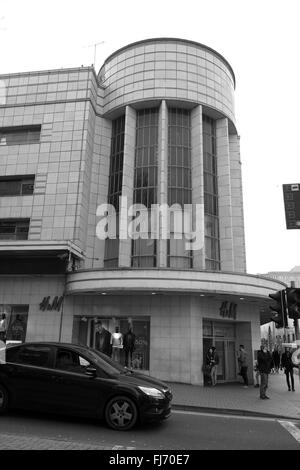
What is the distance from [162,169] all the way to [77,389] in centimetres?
1791

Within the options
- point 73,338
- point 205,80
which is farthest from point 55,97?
point 73,338

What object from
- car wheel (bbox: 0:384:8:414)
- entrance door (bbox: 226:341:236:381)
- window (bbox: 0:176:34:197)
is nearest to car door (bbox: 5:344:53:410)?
car wheel (bbox: 0:384:8:414)

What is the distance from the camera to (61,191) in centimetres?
2203

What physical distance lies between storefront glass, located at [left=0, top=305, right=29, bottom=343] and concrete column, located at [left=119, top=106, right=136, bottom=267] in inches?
238

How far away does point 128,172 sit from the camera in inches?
952

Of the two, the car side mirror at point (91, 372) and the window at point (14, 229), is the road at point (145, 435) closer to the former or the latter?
the car side mirror at point (91, 372)

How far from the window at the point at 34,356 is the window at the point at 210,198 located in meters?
16.4

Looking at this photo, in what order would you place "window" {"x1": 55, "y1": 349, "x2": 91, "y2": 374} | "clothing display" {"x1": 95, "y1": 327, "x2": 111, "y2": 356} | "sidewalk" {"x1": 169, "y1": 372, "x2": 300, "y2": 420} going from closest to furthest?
"window" {"x1": 55, "y1": 349, "x2": 91, "y2": 374} < "sidewalk" {"x1": 169, "y1": 372, "x2": 300, "y2": 420} < "clothing display" {"x1": 95, "y1": 327, "x2": 111, "y2": 356}

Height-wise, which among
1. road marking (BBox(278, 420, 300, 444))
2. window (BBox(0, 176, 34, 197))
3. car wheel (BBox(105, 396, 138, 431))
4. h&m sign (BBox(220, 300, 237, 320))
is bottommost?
road marking (BBox(278, 420, 300, 444))

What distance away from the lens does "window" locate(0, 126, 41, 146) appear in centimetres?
2403

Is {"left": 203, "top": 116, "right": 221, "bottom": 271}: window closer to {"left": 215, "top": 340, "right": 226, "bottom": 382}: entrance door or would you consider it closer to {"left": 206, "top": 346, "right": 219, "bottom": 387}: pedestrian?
{"left": 215, "top": 340, "right": 226, "bottom": 382}: entrance door

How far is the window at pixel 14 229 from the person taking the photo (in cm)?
2212

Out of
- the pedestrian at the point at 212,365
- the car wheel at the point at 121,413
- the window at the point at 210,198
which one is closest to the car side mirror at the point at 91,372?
the car wheel at the point at 121,413

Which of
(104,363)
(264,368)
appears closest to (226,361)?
(264,368)
